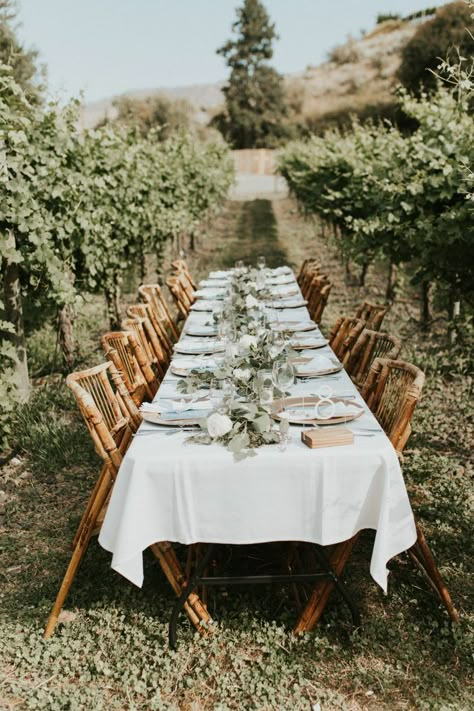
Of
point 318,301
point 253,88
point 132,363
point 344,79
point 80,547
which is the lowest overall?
point 80,547

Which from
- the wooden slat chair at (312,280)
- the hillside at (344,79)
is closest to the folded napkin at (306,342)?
the wooden slat chair at (312,280)

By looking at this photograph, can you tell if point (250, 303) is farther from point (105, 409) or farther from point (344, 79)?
point (344, 79)

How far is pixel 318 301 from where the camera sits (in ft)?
17.3

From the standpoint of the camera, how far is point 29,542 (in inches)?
130

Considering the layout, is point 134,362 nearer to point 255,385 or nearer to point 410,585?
point 255,385

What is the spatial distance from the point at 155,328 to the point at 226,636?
2.52 meters

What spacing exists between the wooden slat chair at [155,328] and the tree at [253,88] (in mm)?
46390

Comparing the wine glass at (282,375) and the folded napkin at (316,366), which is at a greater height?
the wine glass at (282,375)

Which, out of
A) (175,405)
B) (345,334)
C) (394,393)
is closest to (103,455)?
(175,405)

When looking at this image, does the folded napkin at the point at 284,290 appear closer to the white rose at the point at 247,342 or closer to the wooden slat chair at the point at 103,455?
the white rose at the point at 247,342

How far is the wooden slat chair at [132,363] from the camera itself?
3.38 metres

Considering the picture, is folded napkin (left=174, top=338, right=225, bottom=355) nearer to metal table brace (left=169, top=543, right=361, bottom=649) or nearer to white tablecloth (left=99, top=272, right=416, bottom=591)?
white tablecloth (left=99, top=272, right=416, bottom=591)

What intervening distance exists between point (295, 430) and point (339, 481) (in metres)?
0.27

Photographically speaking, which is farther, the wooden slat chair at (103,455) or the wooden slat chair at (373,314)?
the wooden slat chair at (373,314)
